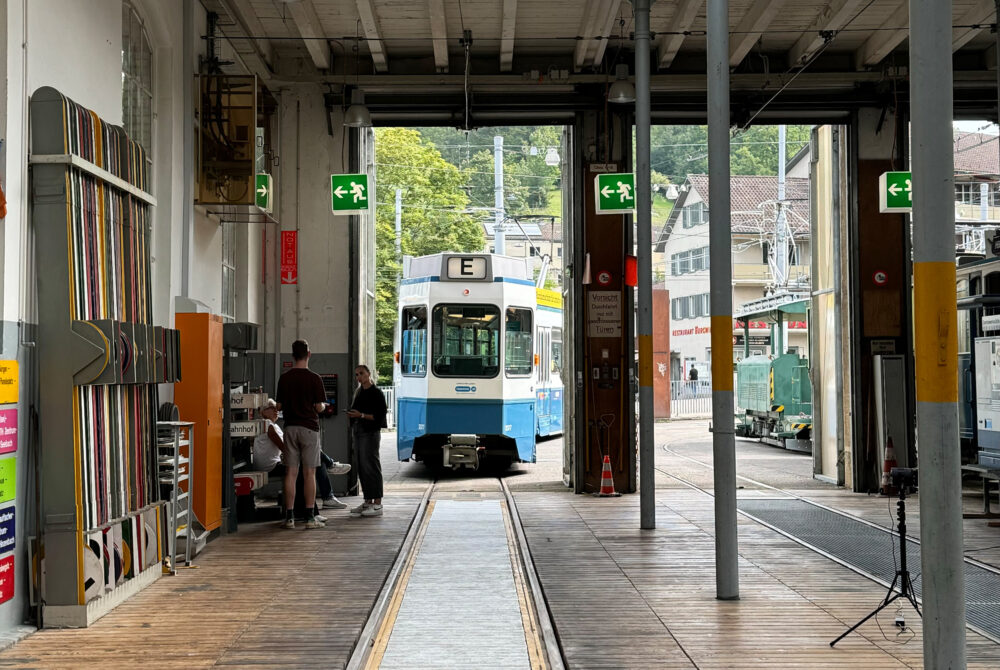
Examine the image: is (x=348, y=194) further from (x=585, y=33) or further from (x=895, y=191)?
(x=895, y=191)

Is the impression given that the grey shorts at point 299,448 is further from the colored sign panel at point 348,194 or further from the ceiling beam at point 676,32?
the ceiling beam at point 676,32

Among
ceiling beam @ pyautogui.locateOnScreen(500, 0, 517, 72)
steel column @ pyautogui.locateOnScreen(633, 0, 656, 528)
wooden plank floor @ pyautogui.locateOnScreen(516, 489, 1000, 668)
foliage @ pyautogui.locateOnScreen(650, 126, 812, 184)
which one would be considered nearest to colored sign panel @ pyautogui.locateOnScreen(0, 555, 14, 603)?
wooden plank floor @ pyautogui.locateOnScreen(516, 489, 1000, 668)

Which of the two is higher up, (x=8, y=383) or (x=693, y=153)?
(x=693, y=153)

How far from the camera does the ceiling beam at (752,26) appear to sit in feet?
40.3

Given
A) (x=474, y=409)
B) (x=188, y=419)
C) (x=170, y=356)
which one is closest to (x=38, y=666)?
(x=170, y=356)

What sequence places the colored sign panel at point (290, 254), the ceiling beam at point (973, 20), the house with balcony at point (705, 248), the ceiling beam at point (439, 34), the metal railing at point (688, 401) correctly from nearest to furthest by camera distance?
the ceiling beam at point (439, 34) → the ceiling beam at point (973, 20) → the colored sign panel at point (290, 254) → the metal railing at point (688, 401) → the house with balcony at point (705, 248)

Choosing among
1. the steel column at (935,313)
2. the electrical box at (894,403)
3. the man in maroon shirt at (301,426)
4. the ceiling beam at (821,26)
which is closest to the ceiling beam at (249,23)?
the man in maroon shirt at (301,426)

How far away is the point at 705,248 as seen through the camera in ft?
183

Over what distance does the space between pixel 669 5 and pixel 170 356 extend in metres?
7.31

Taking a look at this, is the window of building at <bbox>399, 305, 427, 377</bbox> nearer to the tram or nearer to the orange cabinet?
the tram

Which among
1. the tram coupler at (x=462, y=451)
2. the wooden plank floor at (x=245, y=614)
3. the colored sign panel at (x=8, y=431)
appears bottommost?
the wooden plank floor at (x=245, y=614)

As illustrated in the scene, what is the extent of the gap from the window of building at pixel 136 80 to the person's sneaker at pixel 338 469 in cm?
442

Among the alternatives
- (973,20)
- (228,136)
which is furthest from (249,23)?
(973,20)

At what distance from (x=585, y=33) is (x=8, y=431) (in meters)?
8.89
